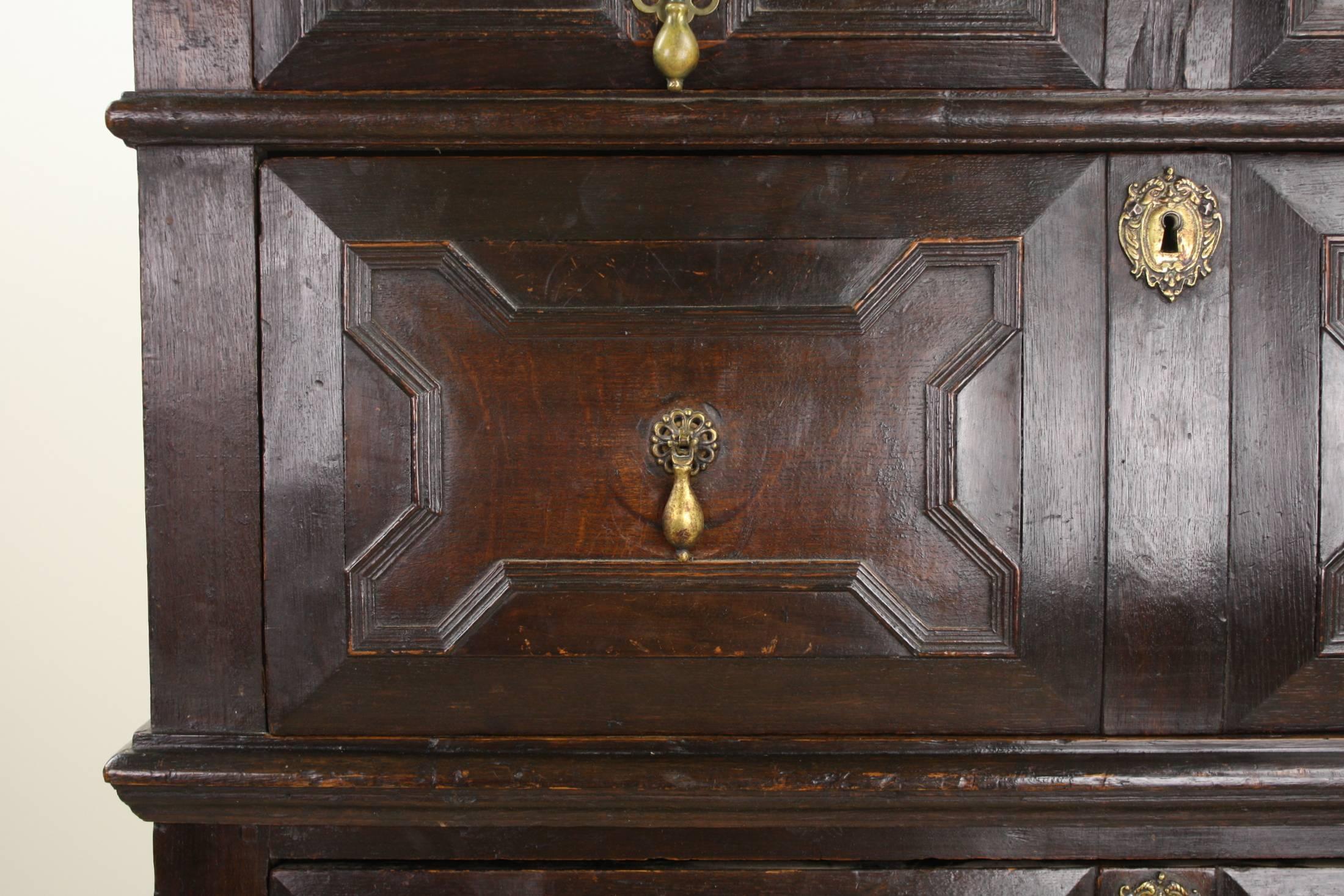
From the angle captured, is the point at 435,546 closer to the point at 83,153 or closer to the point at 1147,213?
the point at 1147,213

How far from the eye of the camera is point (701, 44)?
0.75 meters

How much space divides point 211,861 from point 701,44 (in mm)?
701

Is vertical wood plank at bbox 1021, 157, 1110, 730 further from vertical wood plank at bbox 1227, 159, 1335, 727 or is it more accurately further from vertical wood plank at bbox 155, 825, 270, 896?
vertical wood plank at bbox 155, 825, 270, 896

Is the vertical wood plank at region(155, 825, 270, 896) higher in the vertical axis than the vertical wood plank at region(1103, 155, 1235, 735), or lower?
lower

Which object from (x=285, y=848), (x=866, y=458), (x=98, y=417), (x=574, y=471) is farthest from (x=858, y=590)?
(x=98, y=417)

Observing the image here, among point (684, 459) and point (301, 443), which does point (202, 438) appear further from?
point (684, 459)

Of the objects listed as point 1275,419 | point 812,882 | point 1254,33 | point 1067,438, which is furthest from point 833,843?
point 1254,33

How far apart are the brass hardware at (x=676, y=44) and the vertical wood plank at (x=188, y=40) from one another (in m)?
0.29

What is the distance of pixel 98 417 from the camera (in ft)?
4.27

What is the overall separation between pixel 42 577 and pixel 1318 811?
1367 mm

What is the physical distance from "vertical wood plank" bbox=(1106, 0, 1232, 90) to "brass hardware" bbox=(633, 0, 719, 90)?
0.98ft

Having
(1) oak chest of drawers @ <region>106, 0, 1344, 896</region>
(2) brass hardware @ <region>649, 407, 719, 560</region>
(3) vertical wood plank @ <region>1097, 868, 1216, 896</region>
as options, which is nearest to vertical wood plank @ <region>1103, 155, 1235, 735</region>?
(1) oak chest of drawers @ <region>106, 0, 1344, 896</region>

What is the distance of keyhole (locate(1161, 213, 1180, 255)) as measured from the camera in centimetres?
75

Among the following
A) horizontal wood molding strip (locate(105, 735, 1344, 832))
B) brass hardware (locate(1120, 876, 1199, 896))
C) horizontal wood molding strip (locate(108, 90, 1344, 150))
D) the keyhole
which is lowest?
brass hardware (locate(1120, 876, 1199, 896))
